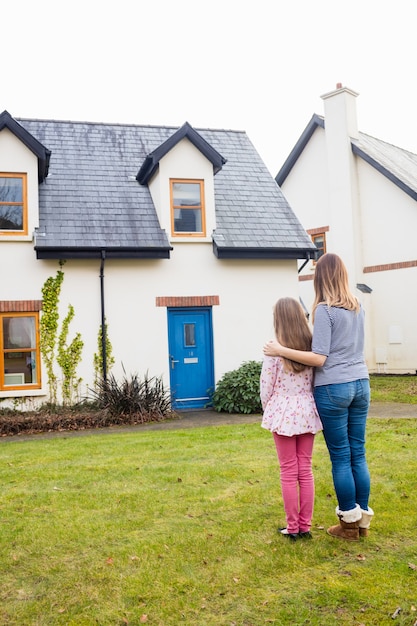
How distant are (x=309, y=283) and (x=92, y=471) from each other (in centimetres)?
1533

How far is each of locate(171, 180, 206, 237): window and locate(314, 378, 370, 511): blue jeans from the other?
10292 mm

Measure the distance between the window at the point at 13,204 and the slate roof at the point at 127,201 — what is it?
1.49ft

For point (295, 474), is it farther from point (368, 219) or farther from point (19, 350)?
point (368, 219)

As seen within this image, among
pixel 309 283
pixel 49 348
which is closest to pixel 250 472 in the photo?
pixel 49 348

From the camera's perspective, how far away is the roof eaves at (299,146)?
22109 millimetres

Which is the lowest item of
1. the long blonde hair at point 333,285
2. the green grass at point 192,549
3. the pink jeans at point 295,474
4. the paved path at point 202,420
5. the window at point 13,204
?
the green grass at point 192,549

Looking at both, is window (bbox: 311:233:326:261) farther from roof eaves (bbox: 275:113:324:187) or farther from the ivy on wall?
the ivy on wall

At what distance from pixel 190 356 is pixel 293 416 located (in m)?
9.79

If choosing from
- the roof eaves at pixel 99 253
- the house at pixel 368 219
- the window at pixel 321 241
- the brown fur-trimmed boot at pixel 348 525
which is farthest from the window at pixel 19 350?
the window at pixel 321 241

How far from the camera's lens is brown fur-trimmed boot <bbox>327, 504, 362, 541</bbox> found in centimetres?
490

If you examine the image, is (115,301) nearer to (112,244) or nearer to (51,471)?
(112,244)

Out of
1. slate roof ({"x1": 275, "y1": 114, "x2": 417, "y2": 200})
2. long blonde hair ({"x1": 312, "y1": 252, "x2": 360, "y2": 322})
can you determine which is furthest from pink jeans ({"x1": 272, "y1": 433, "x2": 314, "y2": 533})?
slate roof ({"x1": 275, "y1": 114, "x2": 417, "y2": 200})

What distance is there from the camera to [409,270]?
19.3 meters

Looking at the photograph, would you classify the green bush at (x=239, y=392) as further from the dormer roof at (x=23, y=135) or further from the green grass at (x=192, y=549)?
the dormer roof at (x=23, y=135)
